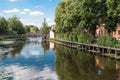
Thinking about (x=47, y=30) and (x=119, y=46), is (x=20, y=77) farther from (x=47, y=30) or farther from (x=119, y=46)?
(x=47, y=30)

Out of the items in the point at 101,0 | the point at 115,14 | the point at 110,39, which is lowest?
the point at 110,39

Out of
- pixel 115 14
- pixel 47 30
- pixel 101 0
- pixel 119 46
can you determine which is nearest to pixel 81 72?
pixel 119 46

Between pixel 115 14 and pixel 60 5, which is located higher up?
pixel 60 5

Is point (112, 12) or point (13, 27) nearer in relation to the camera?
point (112, 12)

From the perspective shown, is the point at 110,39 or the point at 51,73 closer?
the point at 51,73

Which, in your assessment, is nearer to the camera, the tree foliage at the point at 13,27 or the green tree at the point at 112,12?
the green tree at the point at 112,12

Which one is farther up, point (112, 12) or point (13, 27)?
point (112, 12)

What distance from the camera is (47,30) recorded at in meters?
188

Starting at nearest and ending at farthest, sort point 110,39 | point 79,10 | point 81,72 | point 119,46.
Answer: point 81,72 < point 119,46 < point 110,39 < point 79,10

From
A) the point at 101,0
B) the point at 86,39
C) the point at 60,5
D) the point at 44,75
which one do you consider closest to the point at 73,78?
the point at 44,75

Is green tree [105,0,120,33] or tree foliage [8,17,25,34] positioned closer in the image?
green tree [105,0,120,33]

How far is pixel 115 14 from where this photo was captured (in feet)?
167

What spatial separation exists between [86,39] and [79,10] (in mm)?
8385

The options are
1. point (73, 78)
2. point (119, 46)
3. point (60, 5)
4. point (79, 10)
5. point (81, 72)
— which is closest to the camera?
point (73, 78)
